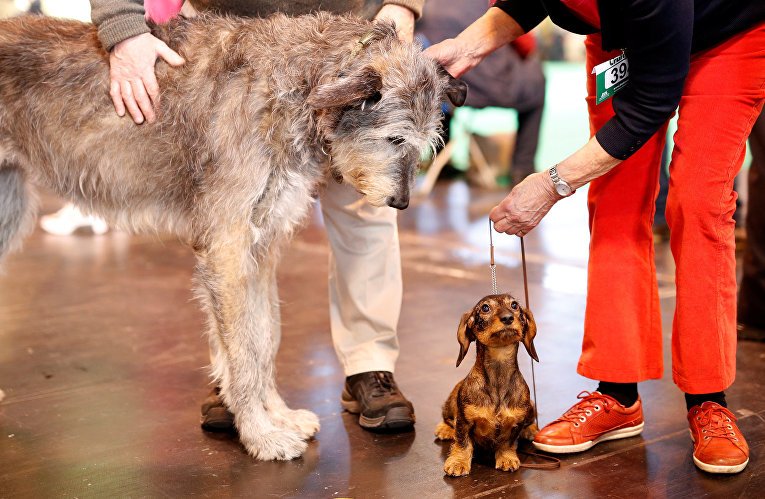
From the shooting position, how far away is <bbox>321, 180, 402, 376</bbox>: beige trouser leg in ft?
9.80

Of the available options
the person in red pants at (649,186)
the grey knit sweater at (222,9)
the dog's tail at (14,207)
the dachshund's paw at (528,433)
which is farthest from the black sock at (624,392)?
the dog's tail at (14,207)

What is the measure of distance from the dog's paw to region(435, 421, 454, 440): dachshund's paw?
42 centimetres

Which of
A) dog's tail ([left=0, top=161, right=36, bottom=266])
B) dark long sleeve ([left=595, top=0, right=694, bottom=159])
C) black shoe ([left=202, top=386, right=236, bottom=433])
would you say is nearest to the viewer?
dark long sleeve ([left=595, top=0, right=694, bottom=159])

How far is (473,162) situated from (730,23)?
6180 mm

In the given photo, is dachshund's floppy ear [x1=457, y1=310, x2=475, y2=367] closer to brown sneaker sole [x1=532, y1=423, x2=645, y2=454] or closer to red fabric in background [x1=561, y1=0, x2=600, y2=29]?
brown sneaker sole [x1=532, y1=423, x2=645, y2=454]

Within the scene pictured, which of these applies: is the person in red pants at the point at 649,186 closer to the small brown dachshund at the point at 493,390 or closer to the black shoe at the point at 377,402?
the small brown dachshund at the point at 493,390

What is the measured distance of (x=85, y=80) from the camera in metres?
2.74

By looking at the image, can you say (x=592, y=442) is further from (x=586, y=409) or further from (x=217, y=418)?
(x=217, y=418)

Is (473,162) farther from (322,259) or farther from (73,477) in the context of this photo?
(73,477)

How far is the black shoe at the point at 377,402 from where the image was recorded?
2.85 metres

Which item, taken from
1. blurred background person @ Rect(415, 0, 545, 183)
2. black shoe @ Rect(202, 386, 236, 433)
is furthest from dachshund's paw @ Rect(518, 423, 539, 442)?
blurred background person @ Rect(415, 0, 545, 183)

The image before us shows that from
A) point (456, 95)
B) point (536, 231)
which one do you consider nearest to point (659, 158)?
point (456, 95)

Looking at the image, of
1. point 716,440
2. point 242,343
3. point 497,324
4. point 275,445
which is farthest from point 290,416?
point 716,440

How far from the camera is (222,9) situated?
2920 millimetres
